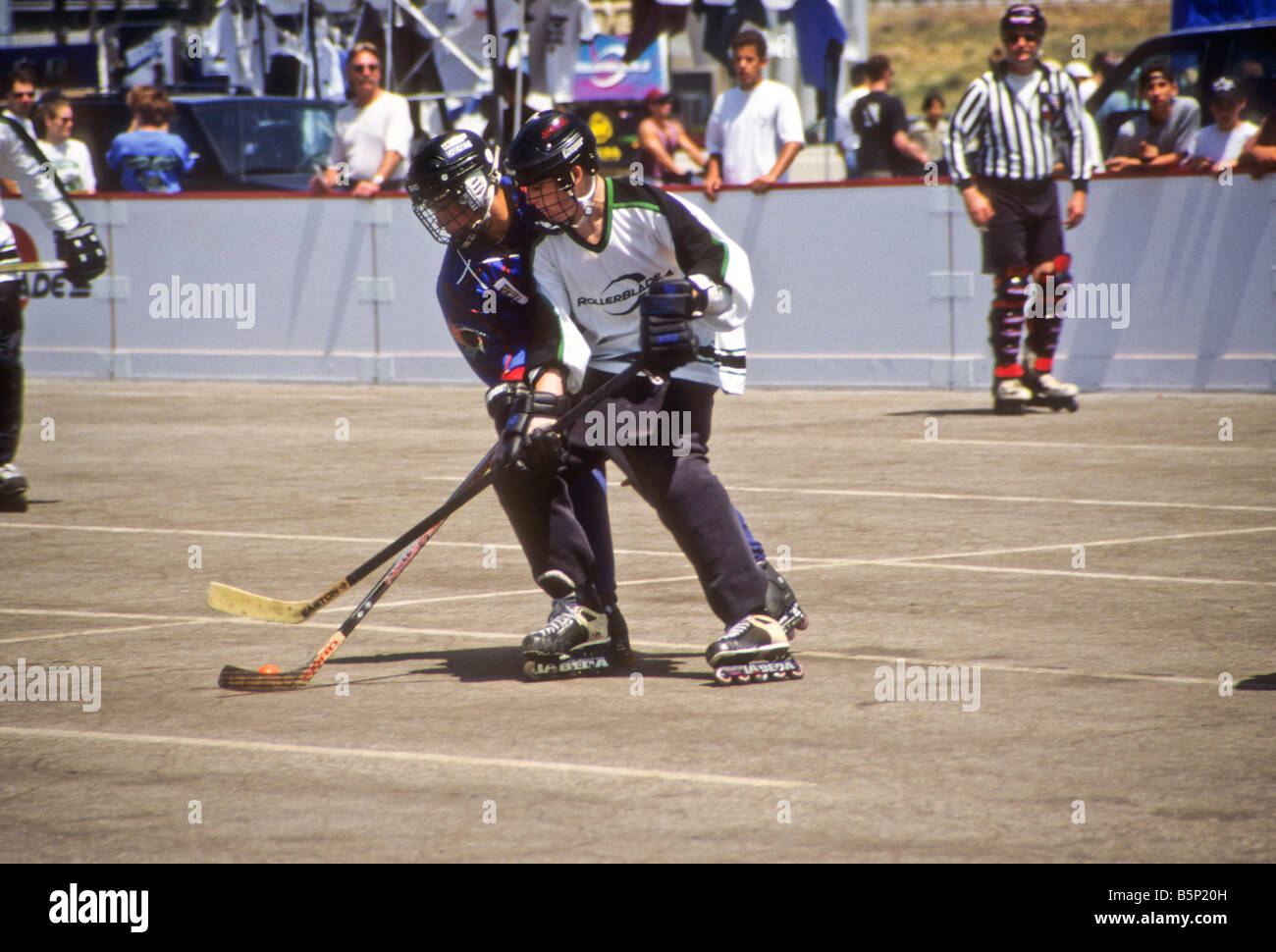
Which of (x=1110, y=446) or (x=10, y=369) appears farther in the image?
(x=1110, y=446)

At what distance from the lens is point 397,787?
4.48 metres

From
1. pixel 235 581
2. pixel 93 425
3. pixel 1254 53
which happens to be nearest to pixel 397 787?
pixel 235 581

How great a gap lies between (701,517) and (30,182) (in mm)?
5394

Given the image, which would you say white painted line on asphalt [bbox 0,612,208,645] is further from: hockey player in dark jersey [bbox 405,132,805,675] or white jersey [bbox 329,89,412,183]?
white jersey [bbox 329,89,412,183]

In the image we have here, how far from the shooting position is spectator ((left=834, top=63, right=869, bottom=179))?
54.2ft

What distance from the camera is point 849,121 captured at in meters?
18.0

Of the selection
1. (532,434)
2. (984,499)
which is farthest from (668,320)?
(984,499)

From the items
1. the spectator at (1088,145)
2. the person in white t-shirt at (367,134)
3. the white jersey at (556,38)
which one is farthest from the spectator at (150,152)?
the spectator at (1088,145)

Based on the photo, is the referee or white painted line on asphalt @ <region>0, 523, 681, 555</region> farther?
the referee

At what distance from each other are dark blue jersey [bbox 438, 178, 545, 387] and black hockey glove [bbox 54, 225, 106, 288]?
14.3ft

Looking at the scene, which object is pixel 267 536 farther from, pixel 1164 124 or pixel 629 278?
pixel 1164 124

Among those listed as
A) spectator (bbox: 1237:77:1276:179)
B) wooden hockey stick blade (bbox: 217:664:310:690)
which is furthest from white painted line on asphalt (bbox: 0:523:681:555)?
spectator (bbox: 1237:77:1276:179)
